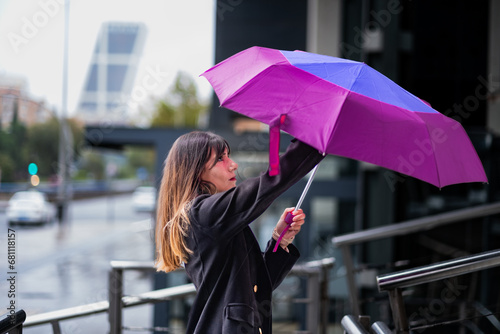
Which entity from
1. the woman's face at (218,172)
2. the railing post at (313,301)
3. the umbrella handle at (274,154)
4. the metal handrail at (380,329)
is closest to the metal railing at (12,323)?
the woman's face at (218,172)

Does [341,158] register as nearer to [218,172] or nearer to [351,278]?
[351,278]

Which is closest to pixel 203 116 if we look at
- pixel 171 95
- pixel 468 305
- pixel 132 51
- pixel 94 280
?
pixel 171 95

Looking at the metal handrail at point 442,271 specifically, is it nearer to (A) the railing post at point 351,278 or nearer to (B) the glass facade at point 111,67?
(A) the railing post at point 351,278

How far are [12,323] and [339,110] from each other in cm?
122

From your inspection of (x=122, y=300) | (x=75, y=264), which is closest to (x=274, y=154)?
(x=122, y=300)

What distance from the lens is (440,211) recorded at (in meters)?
5.72

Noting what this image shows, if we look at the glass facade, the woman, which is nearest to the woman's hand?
the woman

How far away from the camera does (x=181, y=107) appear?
113 ft

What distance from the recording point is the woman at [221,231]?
1388 millimetres

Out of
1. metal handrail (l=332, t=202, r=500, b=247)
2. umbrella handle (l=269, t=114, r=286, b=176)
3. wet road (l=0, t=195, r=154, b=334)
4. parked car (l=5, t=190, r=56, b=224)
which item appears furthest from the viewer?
parked car (l=5, t=190, r=56, b=224)

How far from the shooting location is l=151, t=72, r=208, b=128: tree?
1305 inches

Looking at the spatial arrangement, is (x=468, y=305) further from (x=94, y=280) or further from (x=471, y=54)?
(x=94, y=280)

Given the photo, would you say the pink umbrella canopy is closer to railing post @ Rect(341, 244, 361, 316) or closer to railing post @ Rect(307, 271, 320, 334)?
railing post @ Rect(307, 271, 320, 334)

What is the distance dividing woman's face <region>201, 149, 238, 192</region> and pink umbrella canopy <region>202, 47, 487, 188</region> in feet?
0.79
